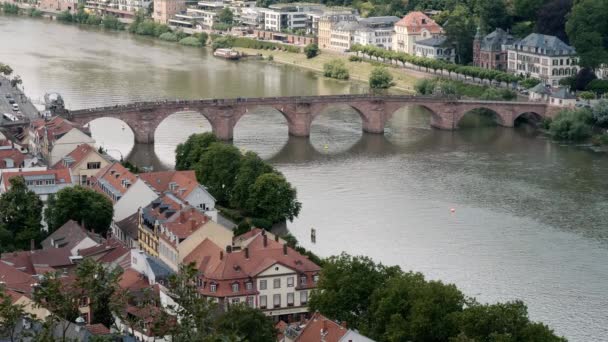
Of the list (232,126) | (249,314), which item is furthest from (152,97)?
(249,314)

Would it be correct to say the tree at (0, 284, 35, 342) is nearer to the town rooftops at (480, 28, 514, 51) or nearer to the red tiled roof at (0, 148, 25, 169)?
the red tiled roof at (0, 148, 25, 169)

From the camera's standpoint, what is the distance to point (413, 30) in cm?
12488

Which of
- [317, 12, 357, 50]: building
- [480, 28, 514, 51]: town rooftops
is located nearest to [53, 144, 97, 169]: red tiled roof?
[480, 28, 514, 51]: town rooftops

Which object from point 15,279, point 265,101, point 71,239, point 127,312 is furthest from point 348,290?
point 265,101

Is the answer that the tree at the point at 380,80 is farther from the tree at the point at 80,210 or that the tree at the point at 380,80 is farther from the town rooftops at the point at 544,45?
the tree at the point at 80,210

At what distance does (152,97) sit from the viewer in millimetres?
104000

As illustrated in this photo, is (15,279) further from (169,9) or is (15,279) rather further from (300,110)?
(169,9)

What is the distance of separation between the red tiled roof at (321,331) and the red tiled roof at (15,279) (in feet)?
31.2

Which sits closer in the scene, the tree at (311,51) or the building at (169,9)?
the tree at (311,51)

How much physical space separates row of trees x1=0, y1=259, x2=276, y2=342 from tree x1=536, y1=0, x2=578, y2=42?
74169 mm

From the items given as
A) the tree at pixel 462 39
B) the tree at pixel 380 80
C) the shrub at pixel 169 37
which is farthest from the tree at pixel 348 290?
the shrub at pixel 169 37

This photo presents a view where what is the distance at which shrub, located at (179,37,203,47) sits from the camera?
470ft

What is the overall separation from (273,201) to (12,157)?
1220 centimetres

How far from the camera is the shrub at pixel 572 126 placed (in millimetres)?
91875
